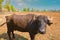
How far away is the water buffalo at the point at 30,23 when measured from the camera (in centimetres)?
A: 940

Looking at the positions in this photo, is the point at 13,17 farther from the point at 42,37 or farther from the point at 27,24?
the point at 42,37

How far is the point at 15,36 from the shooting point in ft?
38.8

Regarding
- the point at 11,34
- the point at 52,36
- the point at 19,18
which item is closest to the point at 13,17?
the point at 19,18

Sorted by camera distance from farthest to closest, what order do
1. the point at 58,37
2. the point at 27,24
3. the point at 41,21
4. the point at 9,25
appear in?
the point at 58,37, the point at 9,25, the point at 27,24, the point at 41,21

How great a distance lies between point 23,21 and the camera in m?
10.2

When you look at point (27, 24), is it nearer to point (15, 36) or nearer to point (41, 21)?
point (41, 21)

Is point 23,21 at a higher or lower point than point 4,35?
higher

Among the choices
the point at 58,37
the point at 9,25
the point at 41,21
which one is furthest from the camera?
the point at 58,37

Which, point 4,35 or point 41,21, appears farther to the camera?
point 4,35

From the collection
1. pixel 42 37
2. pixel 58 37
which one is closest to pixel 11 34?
pixel 42 37

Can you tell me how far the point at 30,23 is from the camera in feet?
32.7

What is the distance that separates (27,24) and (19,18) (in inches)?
22.4

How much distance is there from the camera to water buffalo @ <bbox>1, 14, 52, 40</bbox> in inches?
370

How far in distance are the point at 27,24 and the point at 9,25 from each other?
48.2 inches
